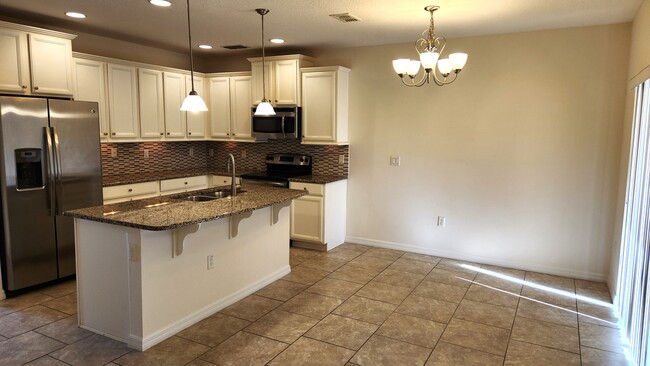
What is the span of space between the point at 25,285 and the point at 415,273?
381 cm

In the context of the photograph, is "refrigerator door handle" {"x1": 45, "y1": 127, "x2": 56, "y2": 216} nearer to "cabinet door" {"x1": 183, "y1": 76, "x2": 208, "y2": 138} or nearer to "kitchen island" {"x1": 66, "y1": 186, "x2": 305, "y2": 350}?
"kitchen island" {"x1": 66, "y1": 186, "x2": 305, "y2": 350}

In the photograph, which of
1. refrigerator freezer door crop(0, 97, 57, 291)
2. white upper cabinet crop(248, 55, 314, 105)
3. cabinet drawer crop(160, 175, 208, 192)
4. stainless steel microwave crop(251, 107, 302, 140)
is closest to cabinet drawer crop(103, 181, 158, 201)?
cabinet drawer crop(160, 175, 208, 192)

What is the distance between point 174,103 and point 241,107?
90 centimetres

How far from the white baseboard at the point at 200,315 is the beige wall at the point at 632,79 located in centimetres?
325

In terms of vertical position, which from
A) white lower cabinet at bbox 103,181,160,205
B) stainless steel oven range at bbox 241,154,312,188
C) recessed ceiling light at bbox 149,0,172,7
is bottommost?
white lower cabinet at bbox 103,181,160,205

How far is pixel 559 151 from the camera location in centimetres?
453

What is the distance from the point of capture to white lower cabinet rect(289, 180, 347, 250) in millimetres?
5387

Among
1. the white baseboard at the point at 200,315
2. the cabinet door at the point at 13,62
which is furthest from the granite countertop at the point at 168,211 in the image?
the cabinet door at the point at 13,62

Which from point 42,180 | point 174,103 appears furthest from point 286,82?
point 42,180

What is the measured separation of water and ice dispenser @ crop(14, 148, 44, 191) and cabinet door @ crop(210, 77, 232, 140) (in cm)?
265

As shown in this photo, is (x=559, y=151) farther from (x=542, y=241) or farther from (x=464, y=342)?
(x=464, y=342)

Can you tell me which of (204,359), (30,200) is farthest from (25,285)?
(204,359)

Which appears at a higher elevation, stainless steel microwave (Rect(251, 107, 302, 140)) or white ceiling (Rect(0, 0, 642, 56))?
white ceiling (Rect(0, 0, 642, 56))

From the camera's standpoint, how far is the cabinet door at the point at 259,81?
573 cm
